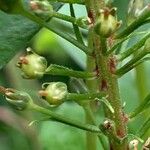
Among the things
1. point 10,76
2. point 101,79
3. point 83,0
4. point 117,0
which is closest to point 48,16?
point 83,0

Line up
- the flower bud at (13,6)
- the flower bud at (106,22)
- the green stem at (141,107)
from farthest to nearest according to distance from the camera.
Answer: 1. the green stem at (141,107)
2. the flower bud at (13,6)
3. the flower bud at (106,22)

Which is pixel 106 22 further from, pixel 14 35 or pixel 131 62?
pixel 14 35

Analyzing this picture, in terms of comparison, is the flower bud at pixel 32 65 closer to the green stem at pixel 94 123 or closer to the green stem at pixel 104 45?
the green stem at pixel 104 45

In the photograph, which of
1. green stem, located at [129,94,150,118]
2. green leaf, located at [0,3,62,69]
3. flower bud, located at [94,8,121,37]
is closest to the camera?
flower bud, located at [94,8,121,37]

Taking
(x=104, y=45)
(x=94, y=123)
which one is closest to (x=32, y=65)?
(x=104, y=45)

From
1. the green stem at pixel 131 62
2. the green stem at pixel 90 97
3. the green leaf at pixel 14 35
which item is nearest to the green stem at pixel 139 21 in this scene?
the green stem at pixel 131 62

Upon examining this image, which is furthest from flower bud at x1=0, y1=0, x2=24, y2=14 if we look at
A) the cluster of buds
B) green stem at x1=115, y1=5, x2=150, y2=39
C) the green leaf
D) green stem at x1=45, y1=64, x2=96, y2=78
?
the green leaf

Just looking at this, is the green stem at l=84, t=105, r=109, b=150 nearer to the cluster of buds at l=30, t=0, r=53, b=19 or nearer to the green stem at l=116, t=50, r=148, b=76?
the green stem at l=116, t=50, r=148, b=76
